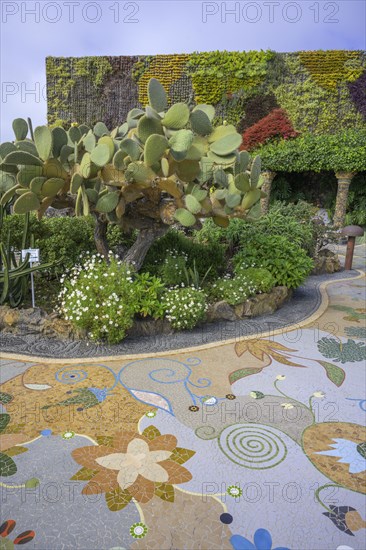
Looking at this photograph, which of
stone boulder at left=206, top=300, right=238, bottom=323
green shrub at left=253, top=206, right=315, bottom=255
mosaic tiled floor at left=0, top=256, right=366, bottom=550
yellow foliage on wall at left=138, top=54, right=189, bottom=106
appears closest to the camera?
mosaic tiled floor at left=0, top=256, right=366, bottom=550

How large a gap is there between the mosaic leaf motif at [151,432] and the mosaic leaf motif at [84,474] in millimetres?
440

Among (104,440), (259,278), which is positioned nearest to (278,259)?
(259,278)

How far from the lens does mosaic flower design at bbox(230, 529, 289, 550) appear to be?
1.76m

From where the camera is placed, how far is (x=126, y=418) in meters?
2.72

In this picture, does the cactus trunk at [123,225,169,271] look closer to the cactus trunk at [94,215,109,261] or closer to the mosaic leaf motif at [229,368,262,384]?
the cactus trunk at [94,215,109,261]

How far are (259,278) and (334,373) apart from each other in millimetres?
1825

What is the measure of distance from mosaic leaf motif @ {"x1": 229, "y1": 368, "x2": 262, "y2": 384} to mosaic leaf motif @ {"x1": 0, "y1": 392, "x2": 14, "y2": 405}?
1.82 metres

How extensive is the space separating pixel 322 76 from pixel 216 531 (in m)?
15.4

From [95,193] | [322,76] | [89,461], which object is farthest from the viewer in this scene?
[322,76]

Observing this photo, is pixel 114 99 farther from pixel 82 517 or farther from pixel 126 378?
pixel 82 517

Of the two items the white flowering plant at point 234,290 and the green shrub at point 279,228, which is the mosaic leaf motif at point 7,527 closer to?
the white flowering plant at point 234,290

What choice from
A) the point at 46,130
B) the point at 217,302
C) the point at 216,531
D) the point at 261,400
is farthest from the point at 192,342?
the point at 46,130

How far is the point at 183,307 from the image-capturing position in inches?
166

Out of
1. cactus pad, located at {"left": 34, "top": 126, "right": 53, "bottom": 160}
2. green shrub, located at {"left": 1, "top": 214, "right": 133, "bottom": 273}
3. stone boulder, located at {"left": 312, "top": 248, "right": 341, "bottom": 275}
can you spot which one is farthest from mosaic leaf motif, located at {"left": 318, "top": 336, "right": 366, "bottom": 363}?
stone boulder, located at {"left": 312, "top": 248, "right": 341, "bottom": 275}
